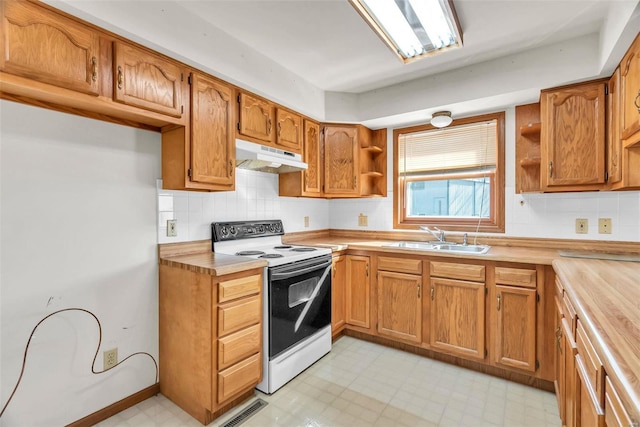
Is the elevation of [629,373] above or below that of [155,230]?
below

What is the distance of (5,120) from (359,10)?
1842 millimetres

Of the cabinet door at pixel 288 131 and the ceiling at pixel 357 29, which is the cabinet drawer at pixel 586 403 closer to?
the ceiling at pixel 357 29

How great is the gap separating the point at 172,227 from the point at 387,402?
1.85m

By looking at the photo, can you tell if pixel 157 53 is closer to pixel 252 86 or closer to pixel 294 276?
pixel 252 86

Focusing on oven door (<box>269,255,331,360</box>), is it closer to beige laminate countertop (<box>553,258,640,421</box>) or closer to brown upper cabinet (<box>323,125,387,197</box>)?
brown upper cabinet (<box>323,125,387,197</box>)

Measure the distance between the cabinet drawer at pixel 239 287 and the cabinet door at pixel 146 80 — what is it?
107 cm

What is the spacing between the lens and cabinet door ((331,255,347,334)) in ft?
9.07

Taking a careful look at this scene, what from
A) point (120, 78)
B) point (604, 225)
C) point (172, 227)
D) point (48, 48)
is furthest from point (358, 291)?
point (48, 48)

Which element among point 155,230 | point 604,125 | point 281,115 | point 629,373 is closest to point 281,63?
point 281,115

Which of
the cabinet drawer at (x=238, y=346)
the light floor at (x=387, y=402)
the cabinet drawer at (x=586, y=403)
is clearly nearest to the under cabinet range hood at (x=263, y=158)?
the cabinet drawer at (x=238, y=346)

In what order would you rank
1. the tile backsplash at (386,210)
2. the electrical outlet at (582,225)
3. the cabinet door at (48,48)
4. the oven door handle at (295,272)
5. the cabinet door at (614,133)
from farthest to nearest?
1. the electrical outlet at (582,225)
2. the tile backsplash at (386,210)
3. the oven door handle at (295,272)
4. the cabinet door at (614,133)
5. the cabinet door at (48,48)

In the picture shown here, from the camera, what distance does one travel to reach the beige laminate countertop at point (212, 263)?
1752 millimetres

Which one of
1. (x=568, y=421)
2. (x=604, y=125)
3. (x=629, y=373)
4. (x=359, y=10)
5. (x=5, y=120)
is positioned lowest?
(x=568, y=421)

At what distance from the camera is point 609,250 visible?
88.1 inches
